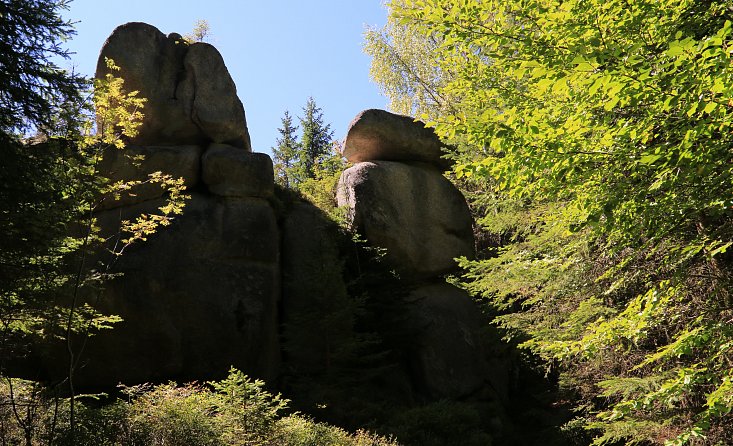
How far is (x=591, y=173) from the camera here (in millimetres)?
5664

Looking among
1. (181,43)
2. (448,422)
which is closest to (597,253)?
(448,422)

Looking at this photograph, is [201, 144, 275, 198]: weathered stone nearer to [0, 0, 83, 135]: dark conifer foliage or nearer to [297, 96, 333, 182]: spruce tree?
[0, 0, 83, 135]: dark conifer foliage

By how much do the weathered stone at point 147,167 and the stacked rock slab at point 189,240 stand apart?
0.03 metres

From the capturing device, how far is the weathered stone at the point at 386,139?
1753 centimetres

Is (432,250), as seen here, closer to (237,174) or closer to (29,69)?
(237,174)

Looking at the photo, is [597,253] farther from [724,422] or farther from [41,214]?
[41,214]

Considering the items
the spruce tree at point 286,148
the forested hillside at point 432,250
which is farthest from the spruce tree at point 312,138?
the forested hillside at point 432,250

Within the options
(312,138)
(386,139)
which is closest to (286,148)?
(312,138)

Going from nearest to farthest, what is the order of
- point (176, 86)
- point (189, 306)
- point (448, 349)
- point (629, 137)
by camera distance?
point (629, 137)
point (189, 306)
point (448, 349)
point (176, 86)

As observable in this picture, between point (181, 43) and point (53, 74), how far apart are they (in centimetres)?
962

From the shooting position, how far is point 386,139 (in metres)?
17.6

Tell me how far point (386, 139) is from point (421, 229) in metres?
3.15

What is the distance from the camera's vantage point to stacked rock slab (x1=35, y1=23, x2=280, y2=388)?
12.5 meters

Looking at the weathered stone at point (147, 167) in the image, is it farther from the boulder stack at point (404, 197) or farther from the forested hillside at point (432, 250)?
the boulder stack at point (404, 197)
